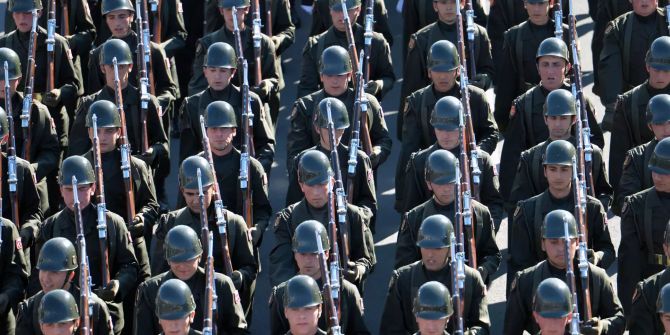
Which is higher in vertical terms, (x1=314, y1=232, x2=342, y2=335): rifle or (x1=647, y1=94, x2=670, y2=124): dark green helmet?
(x1=647, y1=94, x2=670, y2=124): dark green helmet

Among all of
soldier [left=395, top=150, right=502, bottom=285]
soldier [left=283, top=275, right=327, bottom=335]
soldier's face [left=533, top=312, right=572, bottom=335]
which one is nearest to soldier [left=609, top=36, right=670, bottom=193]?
soldier [left=395, top=150, right=502, bottom=285]

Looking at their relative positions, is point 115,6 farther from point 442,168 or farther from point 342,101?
point 442,168

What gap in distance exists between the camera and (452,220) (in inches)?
683

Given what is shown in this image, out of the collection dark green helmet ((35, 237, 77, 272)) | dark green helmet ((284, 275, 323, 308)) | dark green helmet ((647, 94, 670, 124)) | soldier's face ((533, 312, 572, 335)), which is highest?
dark green helmet ((647, 94, 670, 124))

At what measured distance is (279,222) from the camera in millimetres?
17797

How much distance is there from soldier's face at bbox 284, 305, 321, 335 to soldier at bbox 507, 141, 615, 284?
2.45 meters

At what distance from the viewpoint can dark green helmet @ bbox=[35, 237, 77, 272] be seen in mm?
16875

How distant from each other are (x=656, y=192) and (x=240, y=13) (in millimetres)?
5544

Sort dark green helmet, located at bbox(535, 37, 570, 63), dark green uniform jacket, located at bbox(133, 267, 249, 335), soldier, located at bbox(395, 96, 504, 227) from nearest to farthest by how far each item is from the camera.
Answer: dark green uniform jacket, located at bbox(133, 267, 249, 335) → soldier, located at bbox(395, 96, 504, 227) → dark green helmet, located at bbox(535, 37, 570, 63)

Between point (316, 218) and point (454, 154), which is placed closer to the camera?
point (316, 218)

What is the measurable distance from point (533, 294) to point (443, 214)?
135 centimetres

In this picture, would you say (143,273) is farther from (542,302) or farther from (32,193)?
(542,302)

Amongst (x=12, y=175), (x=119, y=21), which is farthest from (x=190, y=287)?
(x=119, y=21)

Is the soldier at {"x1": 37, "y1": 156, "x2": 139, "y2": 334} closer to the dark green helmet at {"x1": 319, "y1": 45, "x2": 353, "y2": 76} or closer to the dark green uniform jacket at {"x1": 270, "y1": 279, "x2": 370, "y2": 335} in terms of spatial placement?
the dark green uniform jacket at {"x1": 270, "y1": 279, "x2": 370, "y2": 335}
